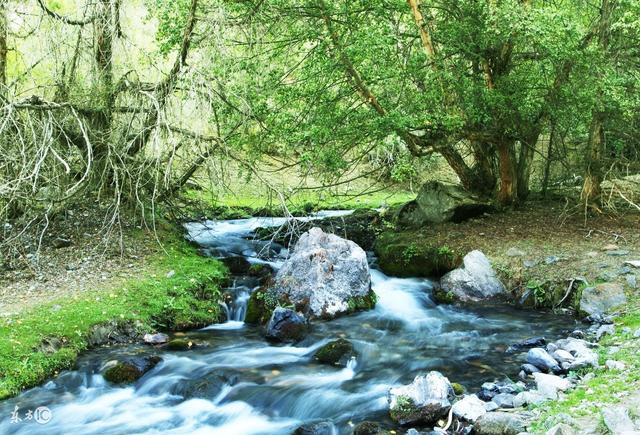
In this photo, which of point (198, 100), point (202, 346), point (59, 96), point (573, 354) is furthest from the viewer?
point (59, 96)

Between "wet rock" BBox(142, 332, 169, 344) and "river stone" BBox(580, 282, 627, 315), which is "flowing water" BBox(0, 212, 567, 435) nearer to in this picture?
"wet rock" BBox(142, 332, 169, 344)

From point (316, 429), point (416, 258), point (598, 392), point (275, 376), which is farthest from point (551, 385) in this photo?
point (416, 258)

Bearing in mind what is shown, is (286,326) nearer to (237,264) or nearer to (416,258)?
(237,264)

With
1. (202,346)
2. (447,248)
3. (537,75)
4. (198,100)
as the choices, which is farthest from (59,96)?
(537,75)

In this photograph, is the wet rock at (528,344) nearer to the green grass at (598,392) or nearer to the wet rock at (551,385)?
A: the green grass at (598,392)

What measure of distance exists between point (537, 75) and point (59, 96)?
7.48 metres

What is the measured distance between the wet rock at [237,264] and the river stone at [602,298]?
17.6 feet

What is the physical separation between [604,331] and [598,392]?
2.16 meters

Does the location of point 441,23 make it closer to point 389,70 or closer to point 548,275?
point 389,70

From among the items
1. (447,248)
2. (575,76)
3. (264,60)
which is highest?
(264,60)

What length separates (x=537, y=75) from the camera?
10.1 meters

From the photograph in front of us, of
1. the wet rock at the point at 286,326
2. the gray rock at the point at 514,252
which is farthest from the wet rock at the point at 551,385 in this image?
the gray rock at the point at 514,252

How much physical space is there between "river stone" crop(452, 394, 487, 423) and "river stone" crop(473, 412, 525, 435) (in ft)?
0.33

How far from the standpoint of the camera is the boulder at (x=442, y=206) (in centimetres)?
1212
